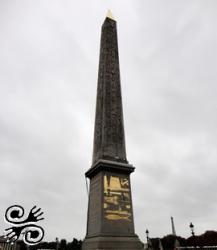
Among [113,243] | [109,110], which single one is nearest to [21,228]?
[113,243]

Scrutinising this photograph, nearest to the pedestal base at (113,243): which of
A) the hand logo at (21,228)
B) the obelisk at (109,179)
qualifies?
the obelisk at (109,179)

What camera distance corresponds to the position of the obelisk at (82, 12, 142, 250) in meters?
12.9

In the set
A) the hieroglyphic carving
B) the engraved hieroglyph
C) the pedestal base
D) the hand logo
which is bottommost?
the hand logo

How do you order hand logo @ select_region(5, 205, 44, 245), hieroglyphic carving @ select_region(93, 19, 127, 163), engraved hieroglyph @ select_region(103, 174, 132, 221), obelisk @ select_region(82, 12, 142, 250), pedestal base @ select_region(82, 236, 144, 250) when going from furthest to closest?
1. hieroglyphic carving @ select_region(93, 19, 127, 163)
2. engraved hieroglyph @ select_region(103, 174, 132, 221)
3. obelisk @ select_region(82, 12, 142, 250)
4. pedestal base @ select_region(82, 236, 144, 250)
5. hand logo @ select_region(5, 205, 44, 245)

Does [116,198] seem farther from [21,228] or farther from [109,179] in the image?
[21,228]

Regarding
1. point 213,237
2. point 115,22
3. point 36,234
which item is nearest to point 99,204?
point 36,234

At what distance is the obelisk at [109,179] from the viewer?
1295cm

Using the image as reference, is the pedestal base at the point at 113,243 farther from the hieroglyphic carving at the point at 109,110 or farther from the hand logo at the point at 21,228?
the hand logo at the point at 21,228

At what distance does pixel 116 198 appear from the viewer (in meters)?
13.9

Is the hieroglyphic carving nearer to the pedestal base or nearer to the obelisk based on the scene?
the obelisk

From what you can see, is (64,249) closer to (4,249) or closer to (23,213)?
(4,249)

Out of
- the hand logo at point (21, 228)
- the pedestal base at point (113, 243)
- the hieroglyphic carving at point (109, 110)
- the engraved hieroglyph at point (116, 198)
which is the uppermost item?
the hieroglyphic carving at point (109, 110)

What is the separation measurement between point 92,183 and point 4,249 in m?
5.83

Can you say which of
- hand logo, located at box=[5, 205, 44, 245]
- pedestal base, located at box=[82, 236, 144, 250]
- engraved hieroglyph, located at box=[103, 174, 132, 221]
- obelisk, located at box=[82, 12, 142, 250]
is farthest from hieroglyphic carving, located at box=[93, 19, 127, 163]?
hand logo, located at box=[5, 205, 44, 245]
